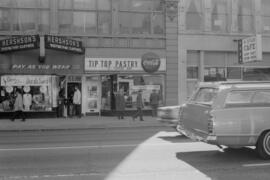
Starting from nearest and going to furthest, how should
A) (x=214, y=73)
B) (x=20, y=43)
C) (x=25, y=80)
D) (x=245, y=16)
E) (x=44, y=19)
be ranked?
(x=20, y=43), (x=25, y=80), (x=44, y=19), (x=214, y=73), (x=245, y=16)

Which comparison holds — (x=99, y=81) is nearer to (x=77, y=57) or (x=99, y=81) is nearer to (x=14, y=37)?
(x=77, y=57)

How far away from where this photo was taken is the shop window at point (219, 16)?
2581cm

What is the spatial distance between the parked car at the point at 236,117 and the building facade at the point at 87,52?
15108mm

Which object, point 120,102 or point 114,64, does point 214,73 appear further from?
point 120,102

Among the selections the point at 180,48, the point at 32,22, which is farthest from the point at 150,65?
the point at 32,22

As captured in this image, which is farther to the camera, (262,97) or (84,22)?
(84,22)

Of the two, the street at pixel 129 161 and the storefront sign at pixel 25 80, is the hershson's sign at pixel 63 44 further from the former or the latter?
the street at pixel 129 161

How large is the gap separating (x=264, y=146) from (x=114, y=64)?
16.1 m

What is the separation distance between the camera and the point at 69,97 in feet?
77.7

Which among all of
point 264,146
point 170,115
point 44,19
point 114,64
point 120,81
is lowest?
point 264,146

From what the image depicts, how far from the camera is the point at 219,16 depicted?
1021 inches

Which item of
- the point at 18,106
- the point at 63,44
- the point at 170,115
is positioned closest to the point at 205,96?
the point at 170,115

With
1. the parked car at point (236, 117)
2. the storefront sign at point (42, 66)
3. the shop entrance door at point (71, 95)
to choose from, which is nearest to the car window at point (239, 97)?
the parked car at point (236, 117)

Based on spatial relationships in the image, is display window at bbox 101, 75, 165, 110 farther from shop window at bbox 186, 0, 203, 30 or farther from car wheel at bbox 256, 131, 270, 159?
car wheel at bbox 256, 131, 270, 159
